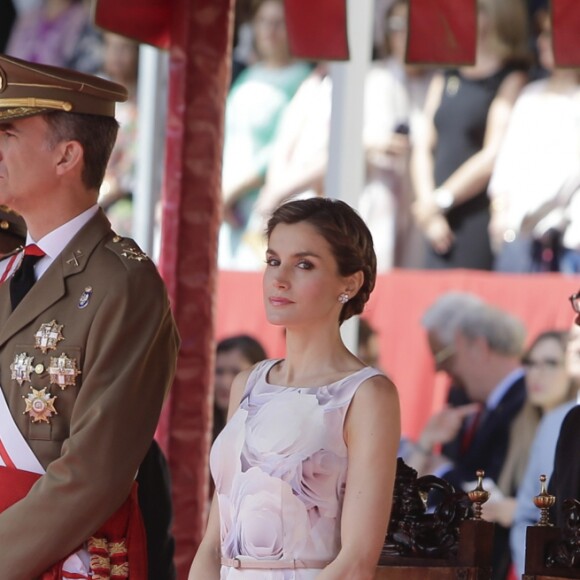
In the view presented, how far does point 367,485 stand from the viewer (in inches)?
103

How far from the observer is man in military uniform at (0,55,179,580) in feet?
9.08

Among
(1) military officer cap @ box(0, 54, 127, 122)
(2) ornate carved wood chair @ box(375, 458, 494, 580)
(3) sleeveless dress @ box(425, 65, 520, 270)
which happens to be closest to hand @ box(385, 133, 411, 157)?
(3) sleeveless dress @ box(425, 65, 520, 270)

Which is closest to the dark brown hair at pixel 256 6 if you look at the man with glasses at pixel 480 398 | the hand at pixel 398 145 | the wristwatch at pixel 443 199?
the hand at pixel 398 145

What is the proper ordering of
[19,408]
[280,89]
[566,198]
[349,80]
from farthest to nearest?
[280,89]
[566,198]
[349,80]
[19,408]

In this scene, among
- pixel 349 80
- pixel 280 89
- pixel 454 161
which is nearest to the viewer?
pixel 349 80

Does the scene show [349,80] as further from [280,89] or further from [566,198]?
[280,89]

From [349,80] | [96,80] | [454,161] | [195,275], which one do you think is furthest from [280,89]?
[96,80]

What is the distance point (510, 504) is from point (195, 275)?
1.94m

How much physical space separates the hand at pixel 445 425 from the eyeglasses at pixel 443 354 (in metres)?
0.21

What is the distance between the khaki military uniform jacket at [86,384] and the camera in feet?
9.04

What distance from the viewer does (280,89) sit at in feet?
23.7

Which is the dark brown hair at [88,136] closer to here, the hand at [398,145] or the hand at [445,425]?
the hand at [445,425]

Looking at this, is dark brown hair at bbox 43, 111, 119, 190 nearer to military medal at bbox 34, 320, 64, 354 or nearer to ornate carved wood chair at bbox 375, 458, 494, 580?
military medal at bbox 34, 320, 64, 354

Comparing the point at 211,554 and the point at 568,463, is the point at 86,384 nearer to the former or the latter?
the point at 211,554
